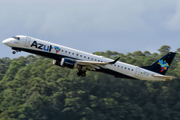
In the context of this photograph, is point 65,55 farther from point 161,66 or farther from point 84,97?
point 84,97

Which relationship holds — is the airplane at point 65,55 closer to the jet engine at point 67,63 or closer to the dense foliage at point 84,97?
the jet engine at point 67,63

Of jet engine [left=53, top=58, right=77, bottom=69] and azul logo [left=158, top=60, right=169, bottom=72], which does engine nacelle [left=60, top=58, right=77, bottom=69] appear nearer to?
jet engine [left=53, top=58, right=77, bottom=69]

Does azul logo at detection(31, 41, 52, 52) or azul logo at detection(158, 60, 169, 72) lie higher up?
azul logo at detection(31, 41, 52, 52)

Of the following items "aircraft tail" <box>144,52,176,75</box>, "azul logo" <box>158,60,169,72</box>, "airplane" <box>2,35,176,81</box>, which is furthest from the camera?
"azul logo" <box>158,60,169,72</box>

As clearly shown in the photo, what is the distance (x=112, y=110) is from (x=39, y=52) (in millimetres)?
53275

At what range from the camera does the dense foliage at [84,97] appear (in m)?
90.9

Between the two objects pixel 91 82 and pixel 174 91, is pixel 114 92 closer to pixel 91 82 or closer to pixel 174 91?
pixel 91 82

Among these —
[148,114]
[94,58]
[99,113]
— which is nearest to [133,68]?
[94,58]

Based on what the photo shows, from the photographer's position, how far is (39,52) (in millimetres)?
46594

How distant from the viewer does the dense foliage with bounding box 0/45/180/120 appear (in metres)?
90.9

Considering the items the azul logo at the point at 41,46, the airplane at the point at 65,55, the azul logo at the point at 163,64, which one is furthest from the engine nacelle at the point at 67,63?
the azul logo at the point at 163,64

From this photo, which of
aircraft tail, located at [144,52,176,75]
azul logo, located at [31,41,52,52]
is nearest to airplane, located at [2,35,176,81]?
azul logo, located at [31,41,52,52]

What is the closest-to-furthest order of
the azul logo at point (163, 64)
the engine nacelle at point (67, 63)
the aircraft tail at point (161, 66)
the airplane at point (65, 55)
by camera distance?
the engine nacelle at point (67, 63) < the airplane at point (65, 55) < the aircraft tail at point (161, 66) < the azul logo at point (163, 64)

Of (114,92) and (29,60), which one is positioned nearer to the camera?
(114,92)
